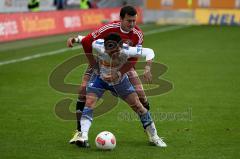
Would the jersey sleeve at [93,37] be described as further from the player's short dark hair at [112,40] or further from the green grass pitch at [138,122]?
the green grass pitch at [138,122]

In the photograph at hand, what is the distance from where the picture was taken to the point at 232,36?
34562 millimetres

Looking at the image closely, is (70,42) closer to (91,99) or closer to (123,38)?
(123,38)

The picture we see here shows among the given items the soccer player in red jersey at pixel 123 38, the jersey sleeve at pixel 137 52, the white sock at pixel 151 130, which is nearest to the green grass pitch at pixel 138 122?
the white sock at pixel 151 130

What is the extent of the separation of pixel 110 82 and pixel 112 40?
2.45 ft

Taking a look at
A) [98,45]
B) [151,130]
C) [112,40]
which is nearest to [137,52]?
[112,40]

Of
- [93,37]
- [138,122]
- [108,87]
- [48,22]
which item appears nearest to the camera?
[108,87]

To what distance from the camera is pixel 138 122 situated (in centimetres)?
1234

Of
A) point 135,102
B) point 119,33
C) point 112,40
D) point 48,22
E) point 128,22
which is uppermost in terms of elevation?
point 128,22

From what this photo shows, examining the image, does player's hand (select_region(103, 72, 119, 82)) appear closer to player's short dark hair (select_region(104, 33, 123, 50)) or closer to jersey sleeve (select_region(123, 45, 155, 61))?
jersey sleeve (select_region(123, 45, 155, 61))

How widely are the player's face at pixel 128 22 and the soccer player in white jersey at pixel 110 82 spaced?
16.4 inches

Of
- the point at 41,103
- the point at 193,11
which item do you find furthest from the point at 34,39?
the point at 193,11

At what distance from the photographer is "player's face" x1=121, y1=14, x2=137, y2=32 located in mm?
9889

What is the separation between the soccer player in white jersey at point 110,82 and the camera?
974 centimetres

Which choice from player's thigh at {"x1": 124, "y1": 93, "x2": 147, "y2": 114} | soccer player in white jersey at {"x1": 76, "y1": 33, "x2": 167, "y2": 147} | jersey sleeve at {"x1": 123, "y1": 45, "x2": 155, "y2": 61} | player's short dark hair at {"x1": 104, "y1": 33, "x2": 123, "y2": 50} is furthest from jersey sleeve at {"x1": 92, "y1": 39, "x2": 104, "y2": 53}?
player's thigh at {"x1": 124, "y1": 93, "x2": 147, "y2": 114}
